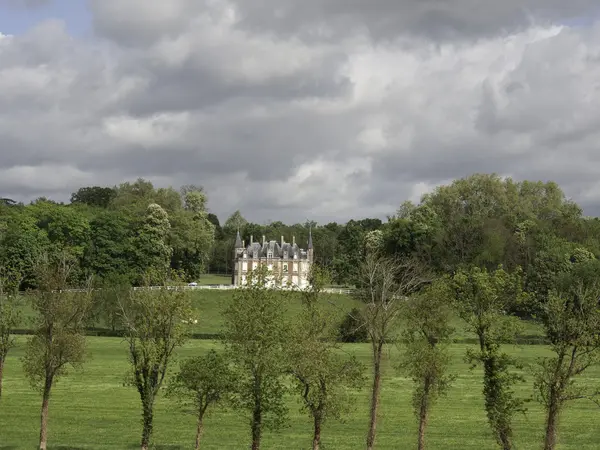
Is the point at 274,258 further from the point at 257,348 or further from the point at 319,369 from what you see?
the point at 319,369

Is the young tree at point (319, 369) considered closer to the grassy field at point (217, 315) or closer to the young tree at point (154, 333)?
the young tree at point (154, 333)

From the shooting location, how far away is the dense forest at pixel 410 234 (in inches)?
4318

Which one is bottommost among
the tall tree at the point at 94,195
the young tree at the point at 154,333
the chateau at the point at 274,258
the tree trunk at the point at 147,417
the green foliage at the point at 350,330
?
the tree trunk at the point at 147,417

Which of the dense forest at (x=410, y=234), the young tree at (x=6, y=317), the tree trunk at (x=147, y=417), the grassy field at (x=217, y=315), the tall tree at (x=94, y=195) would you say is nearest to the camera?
the tree trunk at (x=147, y=417)

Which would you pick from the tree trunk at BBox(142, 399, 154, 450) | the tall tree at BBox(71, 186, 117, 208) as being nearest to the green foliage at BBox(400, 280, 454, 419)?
the tree trunk at BBox(142, 399, 154, 450)

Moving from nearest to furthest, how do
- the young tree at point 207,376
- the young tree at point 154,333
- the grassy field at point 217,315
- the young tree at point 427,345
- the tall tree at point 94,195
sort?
the young tree at point 154,333
the young tree at point 207,376
the young tree at point 427,345
the grassy field at point 217,315
the tall tree at point 94,195

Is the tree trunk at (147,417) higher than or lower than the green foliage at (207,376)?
lower

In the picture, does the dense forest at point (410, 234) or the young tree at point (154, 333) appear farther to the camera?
the dense forest at point (410, 234)

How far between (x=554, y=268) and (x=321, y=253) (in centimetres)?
8981

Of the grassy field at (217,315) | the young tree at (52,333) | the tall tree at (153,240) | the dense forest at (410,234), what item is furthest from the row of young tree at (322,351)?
the tall tree at (153,240)

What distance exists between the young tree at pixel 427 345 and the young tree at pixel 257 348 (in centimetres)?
674

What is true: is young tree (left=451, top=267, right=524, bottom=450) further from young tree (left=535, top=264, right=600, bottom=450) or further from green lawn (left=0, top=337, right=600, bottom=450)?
green lawn (left=0, top=337, right=600, bottom=450)

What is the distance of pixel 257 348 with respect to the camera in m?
34.8

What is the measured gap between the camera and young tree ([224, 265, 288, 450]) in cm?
3478
